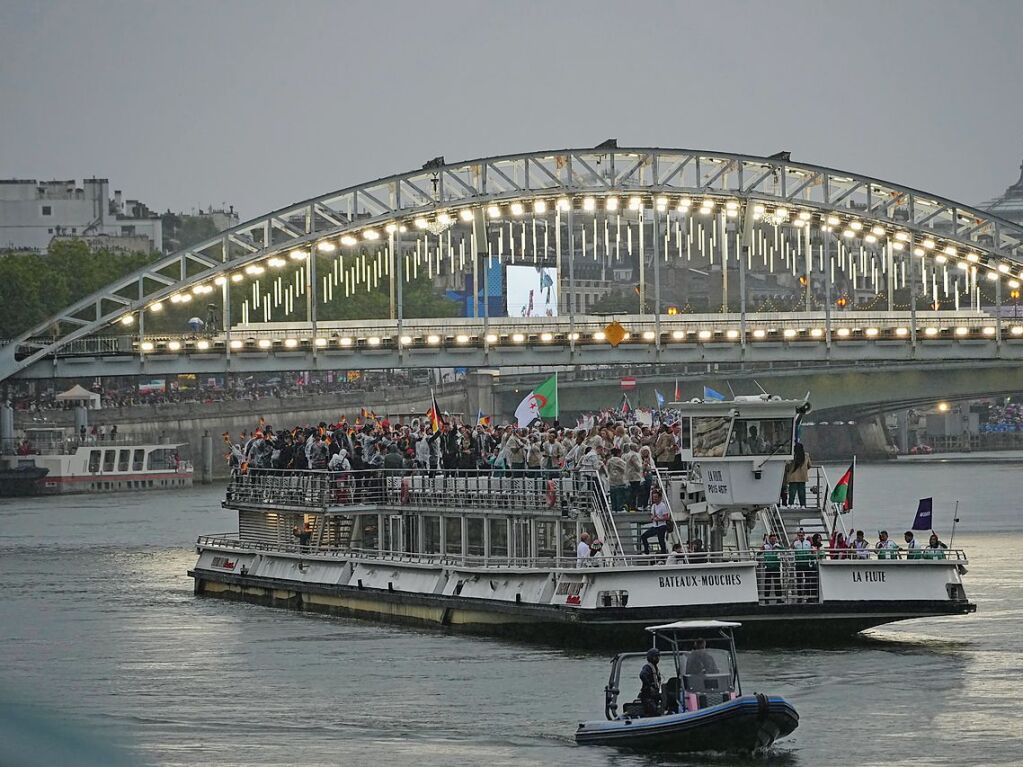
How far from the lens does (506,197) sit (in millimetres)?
85938

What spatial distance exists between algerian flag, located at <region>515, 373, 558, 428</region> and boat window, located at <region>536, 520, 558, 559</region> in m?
11.2

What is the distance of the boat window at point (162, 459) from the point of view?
364ft

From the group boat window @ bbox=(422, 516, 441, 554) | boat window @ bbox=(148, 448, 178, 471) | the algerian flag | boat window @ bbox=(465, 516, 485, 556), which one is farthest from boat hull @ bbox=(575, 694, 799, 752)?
boat window @ bbox=(148, 448, 178, 471)

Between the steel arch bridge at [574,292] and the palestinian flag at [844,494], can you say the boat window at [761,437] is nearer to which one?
the palestinian flag at [844,494]

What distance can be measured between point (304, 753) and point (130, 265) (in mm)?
108634

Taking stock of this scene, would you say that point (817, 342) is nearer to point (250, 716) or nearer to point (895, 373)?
point (895, 373)

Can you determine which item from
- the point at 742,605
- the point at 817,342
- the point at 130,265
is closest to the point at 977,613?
the point at 742,605

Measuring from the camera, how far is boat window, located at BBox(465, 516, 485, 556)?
125ft

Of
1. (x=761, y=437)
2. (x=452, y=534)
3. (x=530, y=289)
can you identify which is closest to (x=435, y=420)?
(x=452, y=534)

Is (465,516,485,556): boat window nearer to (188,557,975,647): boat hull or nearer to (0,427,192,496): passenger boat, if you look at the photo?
(188,557,975,647): boat hull

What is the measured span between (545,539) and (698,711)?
557 inches

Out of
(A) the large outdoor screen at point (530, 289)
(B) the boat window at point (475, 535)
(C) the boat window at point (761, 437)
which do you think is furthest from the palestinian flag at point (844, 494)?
(A) the large outdoor screen at point (530, 289)

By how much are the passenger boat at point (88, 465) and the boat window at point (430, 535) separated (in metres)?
63.4

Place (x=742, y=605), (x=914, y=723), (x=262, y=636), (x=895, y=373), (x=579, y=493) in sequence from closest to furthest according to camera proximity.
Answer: (x=914, y=723) → (x=742, y=605) → (x=579, y=493) → (x=262, y=636) → (x=895, y=373)
